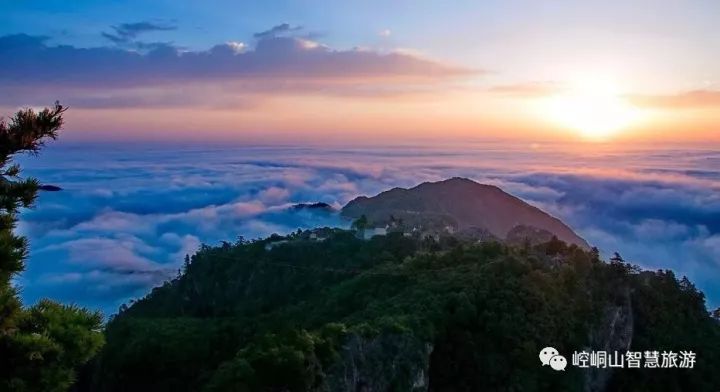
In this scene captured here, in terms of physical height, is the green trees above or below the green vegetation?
above

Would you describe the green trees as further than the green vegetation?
No

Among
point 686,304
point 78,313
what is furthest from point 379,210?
point 78,313

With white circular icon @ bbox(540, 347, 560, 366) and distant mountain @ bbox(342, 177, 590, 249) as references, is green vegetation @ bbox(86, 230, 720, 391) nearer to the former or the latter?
white circular icon @ bbox(540, 347, 560, 366)

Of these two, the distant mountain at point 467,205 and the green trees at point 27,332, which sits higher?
the green trees at point 27,332

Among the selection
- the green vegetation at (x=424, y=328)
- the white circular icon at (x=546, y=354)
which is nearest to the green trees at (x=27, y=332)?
the green vegetation at (x=424, y=328)

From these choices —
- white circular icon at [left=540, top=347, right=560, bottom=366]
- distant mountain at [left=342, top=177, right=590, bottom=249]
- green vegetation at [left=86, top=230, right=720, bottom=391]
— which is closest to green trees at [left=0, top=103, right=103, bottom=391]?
green vegetation at [left=86, top=230, right=720, bottom=391]

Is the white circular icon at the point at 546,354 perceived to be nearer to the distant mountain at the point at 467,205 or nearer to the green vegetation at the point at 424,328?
the green vegetation at the point at 424,328
